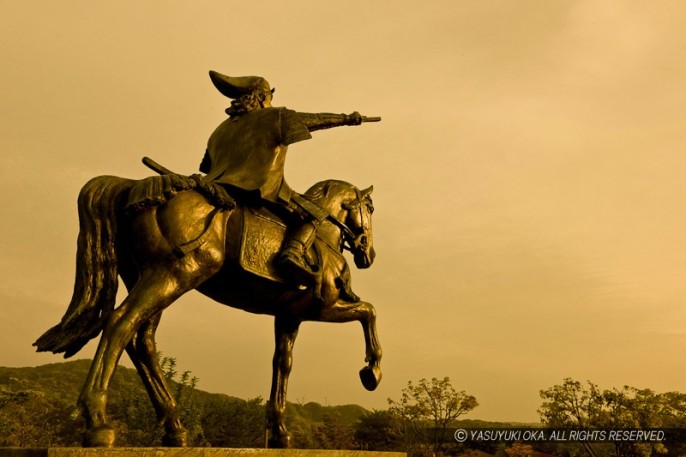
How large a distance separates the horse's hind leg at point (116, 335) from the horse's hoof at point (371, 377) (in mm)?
2279

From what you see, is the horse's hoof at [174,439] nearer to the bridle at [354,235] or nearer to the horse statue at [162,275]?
the horse statue at [162,275]

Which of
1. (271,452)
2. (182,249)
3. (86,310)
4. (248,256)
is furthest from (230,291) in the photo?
(271,452)

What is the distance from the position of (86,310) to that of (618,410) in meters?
23.2

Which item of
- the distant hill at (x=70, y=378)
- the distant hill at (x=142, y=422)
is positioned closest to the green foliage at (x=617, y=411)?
the distant hill at (x=142, y=422)

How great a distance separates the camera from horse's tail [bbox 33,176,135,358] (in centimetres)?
474

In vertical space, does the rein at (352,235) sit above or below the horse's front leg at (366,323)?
above

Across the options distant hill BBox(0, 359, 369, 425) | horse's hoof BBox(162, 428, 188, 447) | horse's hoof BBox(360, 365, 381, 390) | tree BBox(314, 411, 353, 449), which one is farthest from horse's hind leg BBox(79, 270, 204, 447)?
distant hill BBox(0, 359, 369, 425)

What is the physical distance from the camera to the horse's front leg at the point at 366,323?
6.36 meters

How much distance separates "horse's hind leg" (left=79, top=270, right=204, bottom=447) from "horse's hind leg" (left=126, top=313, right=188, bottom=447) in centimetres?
59

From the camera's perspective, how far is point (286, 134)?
5.94 m

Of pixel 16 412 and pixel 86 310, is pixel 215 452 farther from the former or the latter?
pixel 16 412

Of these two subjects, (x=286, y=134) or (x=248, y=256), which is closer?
(x=248, y=256)

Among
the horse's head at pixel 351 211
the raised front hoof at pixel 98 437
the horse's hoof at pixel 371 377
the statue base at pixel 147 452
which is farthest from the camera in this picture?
the horse's head at pixel 351 211

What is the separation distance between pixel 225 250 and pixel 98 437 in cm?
182
